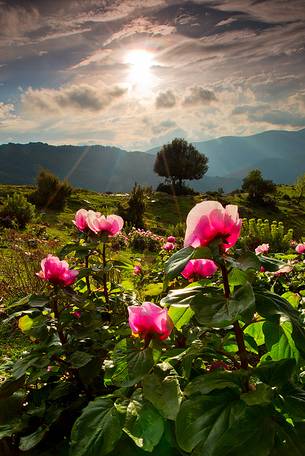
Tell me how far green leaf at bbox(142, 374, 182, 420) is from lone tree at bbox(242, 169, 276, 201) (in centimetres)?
4688

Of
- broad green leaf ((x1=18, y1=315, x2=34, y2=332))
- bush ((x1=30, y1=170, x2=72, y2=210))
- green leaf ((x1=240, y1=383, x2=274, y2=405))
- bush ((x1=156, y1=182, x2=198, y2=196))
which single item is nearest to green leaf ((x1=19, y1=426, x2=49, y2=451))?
broad green leaf ((x1=18, y1=315, x2=34, y2=332))

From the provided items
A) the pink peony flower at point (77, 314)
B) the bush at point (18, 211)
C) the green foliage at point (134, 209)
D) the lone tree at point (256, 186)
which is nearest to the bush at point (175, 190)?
the lone tree at point (256, 186)

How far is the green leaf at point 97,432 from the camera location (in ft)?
3.97

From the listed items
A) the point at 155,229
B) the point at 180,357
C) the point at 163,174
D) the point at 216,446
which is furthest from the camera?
the point at 163,174

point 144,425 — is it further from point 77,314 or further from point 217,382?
point 77,314

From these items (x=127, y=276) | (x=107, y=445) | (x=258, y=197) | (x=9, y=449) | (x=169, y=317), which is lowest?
(x=258, y=197)

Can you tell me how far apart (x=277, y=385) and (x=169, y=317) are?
17.8 inches

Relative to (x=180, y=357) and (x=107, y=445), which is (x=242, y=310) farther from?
(x=107, y=445)

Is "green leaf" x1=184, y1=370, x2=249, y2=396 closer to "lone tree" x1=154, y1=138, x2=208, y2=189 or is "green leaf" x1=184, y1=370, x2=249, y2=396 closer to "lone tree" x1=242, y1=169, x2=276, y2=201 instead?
"lone tree" x1=242, y1=169, x2=276, y2=201

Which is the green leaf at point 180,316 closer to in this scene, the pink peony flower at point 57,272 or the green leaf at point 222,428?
the green leaf at point 222,428

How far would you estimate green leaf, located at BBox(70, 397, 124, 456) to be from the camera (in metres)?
1.21

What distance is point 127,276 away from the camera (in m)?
8.96

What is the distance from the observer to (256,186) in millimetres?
49344

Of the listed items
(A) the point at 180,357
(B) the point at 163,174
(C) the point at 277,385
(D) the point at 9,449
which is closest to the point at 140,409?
(A) the point at 180,357
